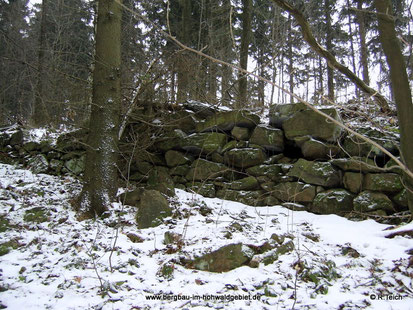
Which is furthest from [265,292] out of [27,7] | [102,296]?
[27,7]

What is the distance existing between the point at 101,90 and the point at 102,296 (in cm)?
300

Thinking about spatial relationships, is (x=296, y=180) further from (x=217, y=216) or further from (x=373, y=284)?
(x=373, y=284)

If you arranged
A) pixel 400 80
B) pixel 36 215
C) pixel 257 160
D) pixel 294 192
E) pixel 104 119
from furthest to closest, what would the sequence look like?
1. pixel 257 160
2. pixel 294 192
3. pixel 104 119
4. pixel 36 215
5. pixel 400 80

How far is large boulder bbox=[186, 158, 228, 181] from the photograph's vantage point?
16.9 ft

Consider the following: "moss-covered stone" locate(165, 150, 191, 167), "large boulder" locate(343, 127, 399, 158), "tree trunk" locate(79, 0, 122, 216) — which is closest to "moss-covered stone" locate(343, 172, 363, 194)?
"large boulder" locate(343, 127, 399, 158)

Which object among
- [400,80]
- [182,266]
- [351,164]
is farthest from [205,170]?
[400,80]

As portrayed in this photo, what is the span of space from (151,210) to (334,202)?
2.95 m

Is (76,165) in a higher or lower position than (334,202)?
higher

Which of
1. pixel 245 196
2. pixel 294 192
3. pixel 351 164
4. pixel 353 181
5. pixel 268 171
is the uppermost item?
pixel 351 164

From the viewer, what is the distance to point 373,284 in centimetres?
263

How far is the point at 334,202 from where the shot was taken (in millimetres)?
4336

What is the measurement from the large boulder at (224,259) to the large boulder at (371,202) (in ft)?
7.33

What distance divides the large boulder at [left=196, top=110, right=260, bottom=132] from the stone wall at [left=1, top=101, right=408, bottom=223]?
0.07 ft

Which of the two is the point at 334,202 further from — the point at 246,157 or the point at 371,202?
the point at 246,157
